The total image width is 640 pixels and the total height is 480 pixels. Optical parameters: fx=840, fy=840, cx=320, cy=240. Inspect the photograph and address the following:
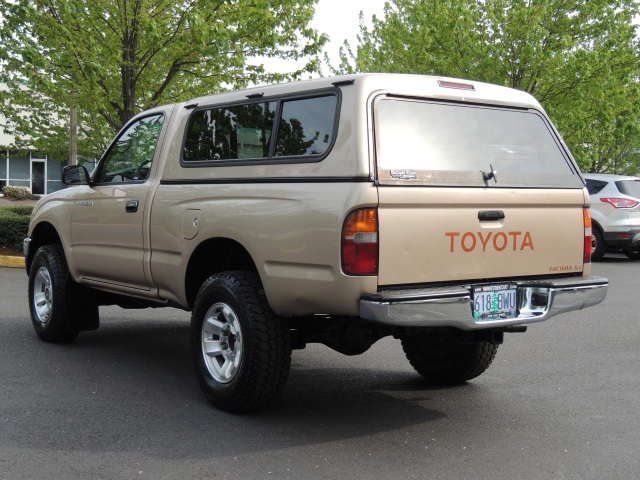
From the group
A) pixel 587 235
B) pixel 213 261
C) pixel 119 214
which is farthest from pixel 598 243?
pixel 213 261

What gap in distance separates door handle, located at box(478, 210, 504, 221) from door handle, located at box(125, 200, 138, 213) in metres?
2.60

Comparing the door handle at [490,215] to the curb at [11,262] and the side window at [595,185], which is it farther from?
the side window at [595,185]

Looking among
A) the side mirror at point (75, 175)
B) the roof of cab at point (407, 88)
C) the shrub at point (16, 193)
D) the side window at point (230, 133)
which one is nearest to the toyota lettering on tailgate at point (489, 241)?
the roof of cab at point (407, 88)

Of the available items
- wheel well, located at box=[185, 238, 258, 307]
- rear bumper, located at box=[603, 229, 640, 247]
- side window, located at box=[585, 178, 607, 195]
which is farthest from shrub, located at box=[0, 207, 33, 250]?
rear bumper, located at box=[603, 229, 640, 247]

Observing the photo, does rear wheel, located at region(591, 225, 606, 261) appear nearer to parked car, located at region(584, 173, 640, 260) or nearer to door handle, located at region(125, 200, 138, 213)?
parked car, located at region(584, 173, 640, 260)

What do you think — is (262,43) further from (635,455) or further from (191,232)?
(635,455)

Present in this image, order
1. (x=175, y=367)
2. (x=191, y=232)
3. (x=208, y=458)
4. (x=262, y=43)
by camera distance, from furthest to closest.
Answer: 1. (x=262, y=43)
2. (x=175, y=367)
3. (x=191, y=232)
4. (x=208, y=458)

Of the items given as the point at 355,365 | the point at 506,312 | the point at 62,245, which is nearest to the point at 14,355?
the point at 62,245

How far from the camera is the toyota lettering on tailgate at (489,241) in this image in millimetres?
4731

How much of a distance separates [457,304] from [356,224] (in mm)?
703

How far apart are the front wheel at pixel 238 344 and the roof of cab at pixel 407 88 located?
3.89ft

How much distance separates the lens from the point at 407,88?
4.91 m

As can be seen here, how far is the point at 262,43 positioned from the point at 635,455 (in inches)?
500

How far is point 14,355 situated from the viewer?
22.1 feet
